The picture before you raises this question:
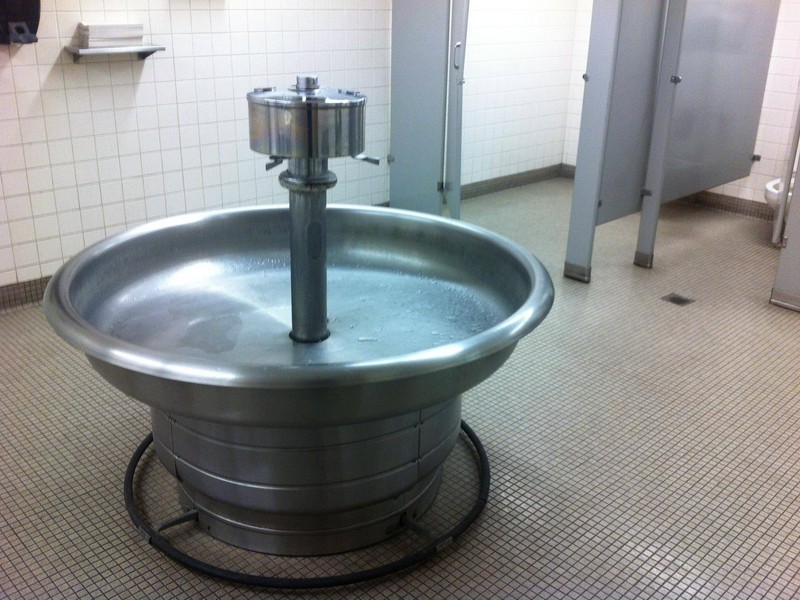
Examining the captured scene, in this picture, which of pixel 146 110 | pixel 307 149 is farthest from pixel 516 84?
pixel 307 149

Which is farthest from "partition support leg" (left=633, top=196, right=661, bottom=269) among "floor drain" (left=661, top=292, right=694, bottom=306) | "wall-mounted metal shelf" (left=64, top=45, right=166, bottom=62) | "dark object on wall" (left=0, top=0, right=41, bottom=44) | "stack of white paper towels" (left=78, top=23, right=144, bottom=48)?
"dark object on wall" (left=0, top=0, right=41, bottom=44)

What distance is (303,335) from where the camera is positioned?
7.64 ft

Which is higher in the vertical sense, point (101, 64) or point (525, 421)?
point (101, 64)

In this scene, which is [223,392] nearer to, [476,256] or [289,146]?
[289,146]

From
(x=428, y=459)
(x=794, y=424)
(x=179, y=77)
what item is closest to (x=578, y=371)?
(x=794, y=424)

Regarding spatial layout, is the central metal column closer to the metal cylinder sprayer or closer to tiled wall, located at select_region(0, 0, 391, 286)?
the metal cylinder sprayer

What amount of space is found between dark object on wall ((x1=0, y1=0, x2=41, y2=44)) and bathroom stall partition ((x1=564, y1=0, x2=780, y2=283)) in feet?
9.22

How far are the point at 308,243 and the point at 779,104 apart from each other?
15.2 feet

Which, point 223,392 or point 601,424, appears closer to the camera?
point 223,392

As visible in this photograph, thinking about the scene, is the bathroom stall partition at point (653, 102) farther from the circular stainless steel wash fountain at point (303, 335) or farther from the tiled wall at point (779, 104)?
the circular stainless steel wash fountain at point (303, 335)

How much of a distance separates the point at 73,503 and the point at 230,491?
663 mm

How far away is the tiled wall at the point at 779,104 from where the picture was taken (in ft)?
17.5

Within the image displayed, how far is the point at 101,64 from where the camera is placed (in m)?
3.88

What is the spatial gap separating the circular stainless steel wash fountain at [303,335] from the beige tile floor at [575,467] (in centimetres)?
24
